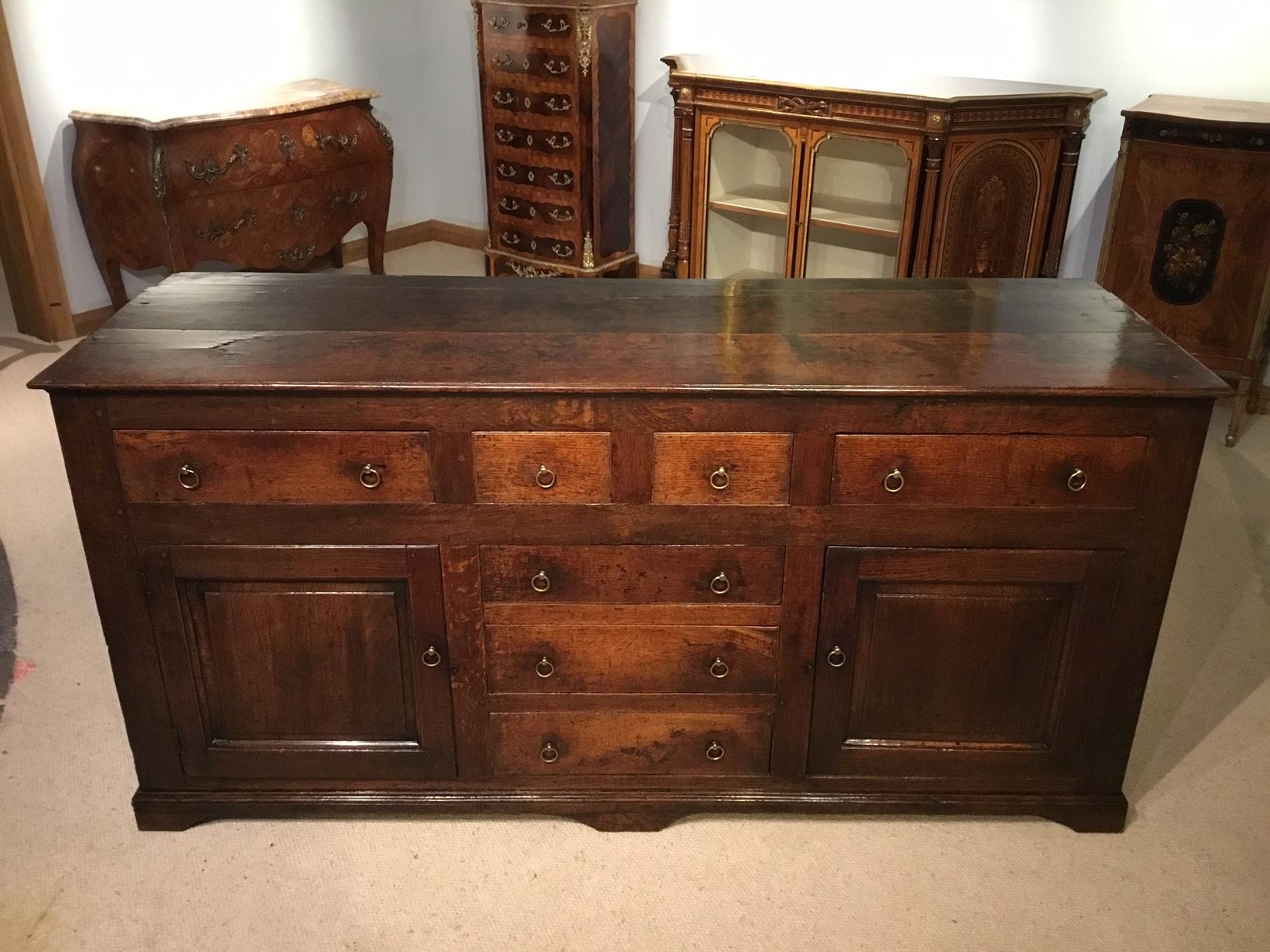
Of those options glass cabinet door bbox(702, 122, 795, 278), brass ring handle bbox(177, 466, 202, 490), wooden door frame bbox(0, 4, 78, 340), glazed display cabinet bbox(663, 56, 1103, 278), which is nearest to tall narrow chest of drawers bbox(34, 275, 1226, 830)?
brass ring handle bbox(177, 466, 202, 490)

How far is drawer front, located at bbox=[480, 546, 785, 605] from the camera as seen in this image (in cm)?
174

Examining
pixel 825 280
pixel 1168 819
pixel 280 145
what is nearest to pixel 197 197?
pixel 280 145

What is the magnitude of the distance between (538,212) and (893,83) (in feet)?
4.57

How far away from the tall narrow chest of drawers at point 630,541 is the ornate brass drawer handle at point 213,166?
5.66 ft

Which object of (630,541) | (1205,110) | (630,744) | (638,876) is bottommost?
(638,876)

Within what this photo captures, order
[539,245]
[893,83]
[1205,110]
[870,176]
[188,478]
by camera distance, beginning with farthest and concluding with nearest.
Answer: [539,245] → [870,176] → [893,83] → [1205,110] → [188,478]

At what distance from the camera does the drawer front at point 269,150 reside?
139 inches

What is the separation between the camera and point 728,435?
1646 millimetres

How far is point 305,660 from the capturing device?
1.82m

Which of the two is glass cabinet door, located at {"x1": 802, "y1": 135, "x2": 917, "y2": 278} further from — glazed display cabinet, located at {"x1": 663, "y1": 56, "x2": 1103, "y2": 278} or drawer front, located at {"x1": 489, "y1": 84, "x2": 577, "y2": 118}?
drawer front, located at {"x1": 489, "y1": 84, "x2": 577, "y2": 118}

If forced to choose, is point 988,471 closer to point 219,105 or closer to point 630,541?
point 630,541

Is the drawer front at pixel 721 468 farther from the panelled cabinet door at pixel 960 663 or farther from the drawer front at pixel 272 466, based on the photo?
the drawer front at pixel 272 466

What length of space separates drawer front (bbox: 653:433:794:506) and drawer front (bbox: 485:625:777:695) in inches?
9.3

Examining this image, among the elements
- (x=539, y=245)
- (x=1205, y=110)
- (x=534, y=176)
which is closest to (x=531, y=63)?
(x=534, y=176)
